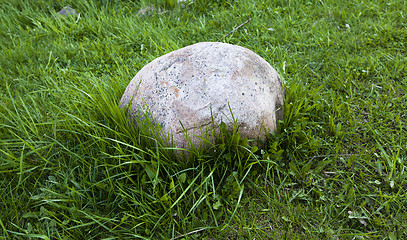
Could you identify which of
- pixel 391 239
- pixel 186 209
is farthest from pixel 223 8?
pixel 391 239

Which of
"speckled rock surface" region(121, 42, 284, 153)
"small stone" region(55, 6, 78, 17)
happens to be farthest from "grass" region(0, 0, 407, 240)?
"small stone" region(55, 6, 78, 17)

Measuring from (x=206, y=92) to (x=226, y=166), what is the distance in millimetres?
602

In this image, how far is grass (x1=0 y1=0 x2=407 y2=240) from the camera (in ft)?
6.87

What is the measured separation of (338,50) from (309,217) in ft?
8.14

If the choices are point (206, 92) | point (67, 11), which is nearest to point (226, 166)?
point (206, 92)

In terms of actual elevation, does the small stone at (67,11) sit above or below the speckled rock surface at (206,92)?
above

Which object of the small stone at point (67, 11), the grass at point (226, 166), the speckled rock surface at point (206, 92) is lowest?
the grass at point (226, 166)

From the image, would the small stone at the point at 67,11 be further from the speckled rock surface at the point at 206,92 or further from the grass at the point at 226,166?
the speckled rock surface at the point at 206,92

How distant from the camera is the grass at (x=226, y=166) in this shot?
6.87ft

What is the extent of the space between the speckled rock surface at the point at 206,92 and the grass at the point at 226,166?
5.6 inches

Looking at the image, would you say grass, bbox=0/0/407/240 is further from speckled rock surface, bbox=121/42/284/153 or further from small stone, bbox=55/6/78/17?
small stone, bbox=55/6/78/17

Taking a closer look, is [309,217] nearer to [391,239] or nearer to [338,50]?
[391,239]

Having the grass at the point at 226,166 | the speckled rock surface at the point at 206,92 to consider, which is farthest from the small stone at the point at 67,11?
the speckled rock surface at the point at 206,92

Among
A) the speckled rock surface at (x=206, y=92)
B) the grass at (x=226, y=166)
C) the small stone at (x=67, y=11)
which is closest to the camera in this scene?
the grass at (x=226, y=166)
